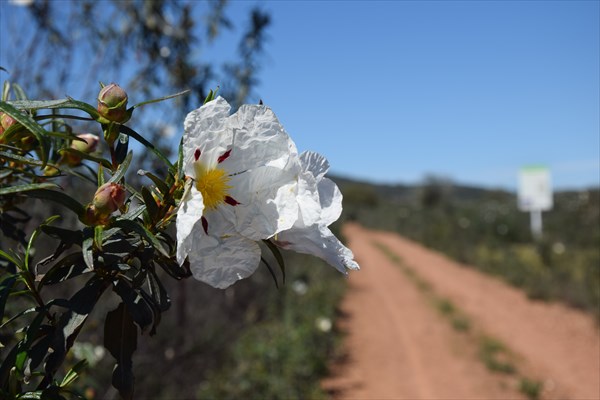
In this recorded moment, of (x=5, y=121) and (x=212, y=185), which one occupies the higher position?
(x=5, y=121)

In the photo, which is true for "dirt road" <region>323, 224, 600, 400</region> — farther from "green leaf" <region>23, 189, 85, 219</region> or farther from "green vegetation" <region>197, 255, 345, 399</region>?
"green leaf" <region>23, 189, 85, 219</region>

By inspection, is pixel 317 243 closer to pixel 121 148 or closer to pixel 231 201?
pixel 231 201

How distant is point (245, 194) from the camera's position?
2.31 feet

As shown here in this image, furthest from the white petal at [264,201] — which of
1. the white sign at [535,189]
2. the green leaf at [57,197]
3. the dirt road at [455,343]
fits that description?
the white sign at [535,189]

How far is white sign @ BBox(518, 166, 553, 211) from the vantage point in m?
13.0

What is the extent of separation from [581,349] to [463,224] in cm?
1011

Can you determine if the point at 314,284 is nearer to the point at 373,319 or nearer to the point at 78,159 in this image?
the point at 373,319

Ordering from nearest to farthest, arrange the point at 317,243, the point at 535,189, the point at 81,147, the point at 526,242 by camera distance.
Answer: the point at 317,243 < the point at 81,147 < the point at 535,189 < the point at 526,242

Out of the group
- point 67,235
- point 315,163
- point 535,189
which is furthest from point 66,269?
point 535,189

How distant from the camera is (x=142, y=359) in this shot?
373cm

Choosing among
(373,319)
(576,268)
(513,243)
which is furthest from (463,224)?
(373,319)

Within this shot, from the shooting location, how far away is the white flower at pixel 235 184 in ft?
2.16

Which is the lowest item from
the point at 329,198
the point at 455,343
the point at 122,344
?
the point at 455,343

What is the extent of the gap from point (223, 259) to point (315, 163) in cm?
18
